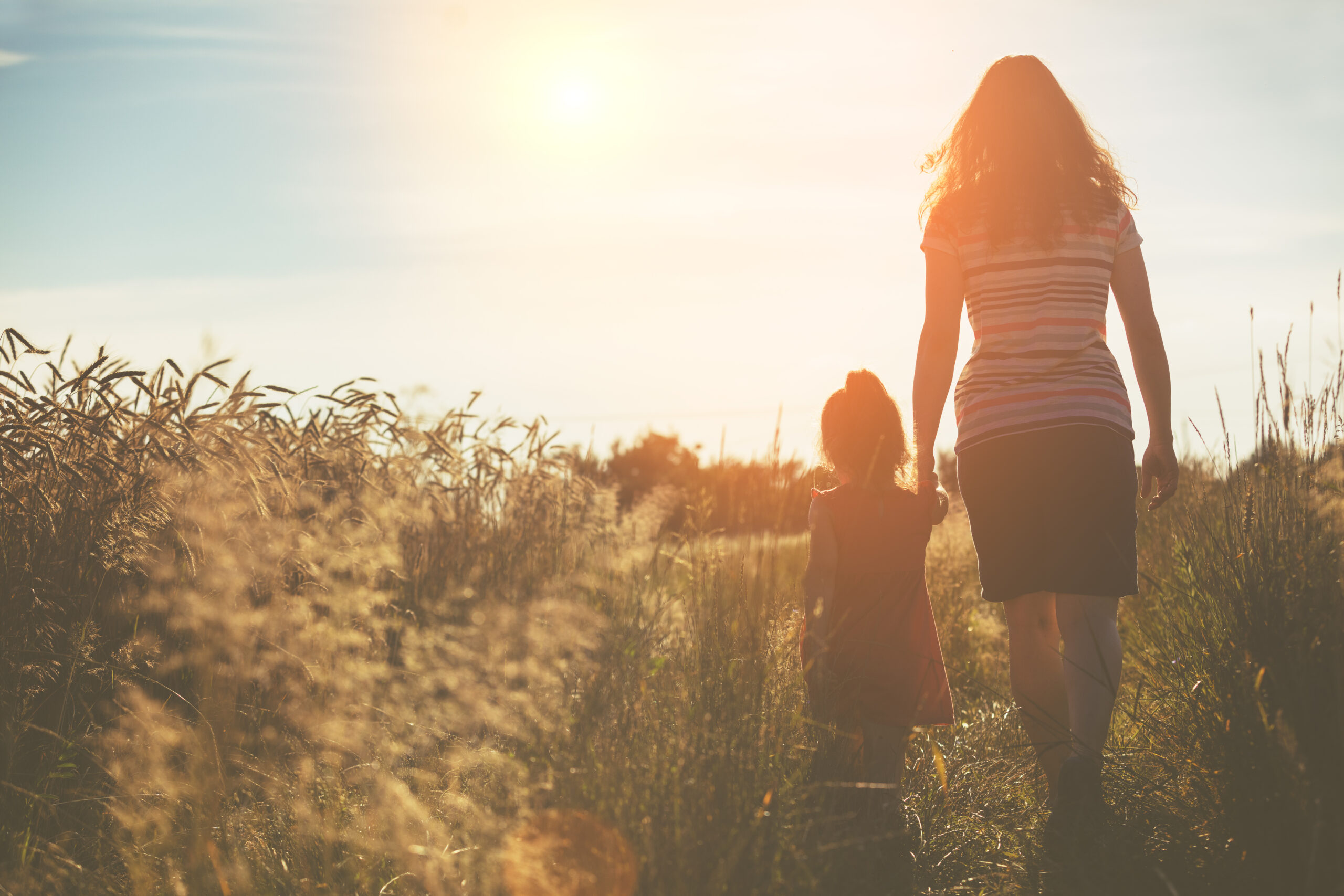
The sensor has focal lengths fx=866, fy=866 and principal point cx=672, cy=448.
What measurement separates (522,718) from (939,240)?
1702 mm

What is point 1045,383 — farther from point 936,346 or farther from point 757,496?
point 757,496

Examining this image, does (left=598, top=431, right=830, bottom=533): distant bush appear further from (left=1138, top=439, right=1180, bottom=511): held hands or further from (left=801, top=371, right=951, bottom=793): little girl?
(left=1138, top=439, right=1180, bottom=511): held hands

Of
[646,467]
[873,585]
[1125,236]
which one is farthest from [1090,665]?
[646,467]

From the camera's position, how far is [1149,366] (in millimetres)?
2242

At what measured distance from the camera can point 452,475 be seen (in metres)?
4.24

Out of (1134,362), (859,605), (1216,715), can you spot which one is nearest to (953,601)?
(859,605)

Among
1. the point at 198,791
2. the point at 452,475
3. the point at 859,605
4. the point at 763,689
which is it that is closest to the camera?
the point at 198,791

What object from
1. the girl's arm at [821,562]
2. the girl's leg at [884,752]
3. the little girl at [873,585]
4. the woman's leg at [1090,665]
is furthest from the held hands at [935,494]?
the girl's leg at [884,752]

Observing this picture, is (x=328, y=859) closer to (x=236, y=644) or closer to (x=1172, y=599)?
(x=236, y=644)

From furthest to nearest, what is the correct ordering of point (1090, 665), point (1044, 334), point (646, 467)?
point (646, 467), point (1044, 334), point (1090, 665)

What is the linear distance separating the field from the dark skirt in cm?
22

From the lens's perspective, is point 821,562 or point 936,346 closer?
point 936,346

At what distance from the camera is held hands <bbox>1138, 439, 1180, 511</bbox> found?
7.11 feet

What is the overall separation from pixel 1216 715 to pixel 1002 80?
1.70 meters
